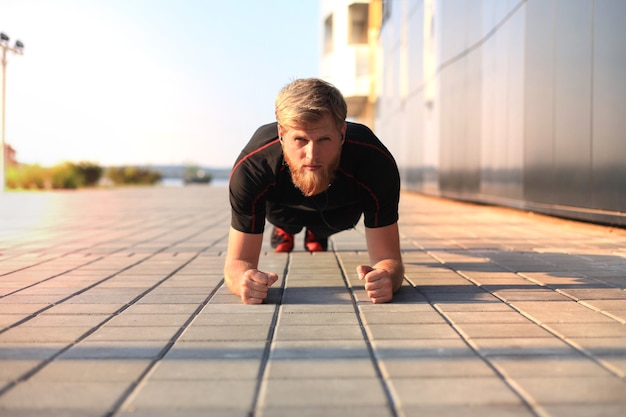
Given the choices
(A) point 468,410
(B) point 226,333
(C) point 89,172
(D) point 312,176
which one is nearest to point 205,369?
(B) point 226,333

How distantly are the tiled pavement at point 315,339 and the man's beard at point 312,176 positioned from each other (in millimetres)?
576

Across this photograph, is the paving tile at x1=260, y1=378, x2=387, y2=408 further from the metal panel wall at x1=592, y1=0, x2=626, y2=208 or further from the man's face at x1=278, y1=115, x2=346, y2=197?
the metal panel wall at x1=592, y1=0, x2=626, y2=208

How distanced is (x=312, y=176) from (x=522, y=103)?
7172 millimetres

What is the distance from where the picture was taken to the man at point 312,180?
2.96 meters

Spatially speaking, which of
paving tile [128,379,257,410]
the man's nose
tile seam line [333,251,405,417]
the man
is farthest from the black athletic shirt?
paving tile [128,379,257,410]

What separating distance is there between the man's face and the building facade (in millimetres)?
4410

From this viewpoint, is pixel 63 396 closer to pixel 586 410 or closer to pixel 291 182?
pixel 586 410

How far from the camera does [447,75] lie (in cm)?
1455

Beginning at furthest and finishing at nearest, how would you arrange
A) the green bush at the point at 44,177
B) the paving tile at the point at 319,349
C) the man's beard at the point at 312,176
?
the green bush at the point at 44,177 < the man's beard at the point at 312,176 < the paving tile at the point at 319,349

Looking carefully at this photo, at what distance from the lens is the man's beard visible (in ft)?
10.2

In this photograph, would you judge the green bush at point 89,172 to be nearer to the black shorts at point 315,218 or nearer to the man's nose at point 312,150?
the black shorts at point 315,218

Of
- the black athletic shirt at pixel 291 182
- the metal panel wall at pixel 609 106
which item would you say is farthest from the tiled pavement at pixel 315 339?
the metal panel wall at pixel 609 106

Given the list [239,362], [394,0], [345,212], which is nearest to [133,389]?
[239,362]

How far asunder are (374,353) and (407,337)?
0.27 metres
